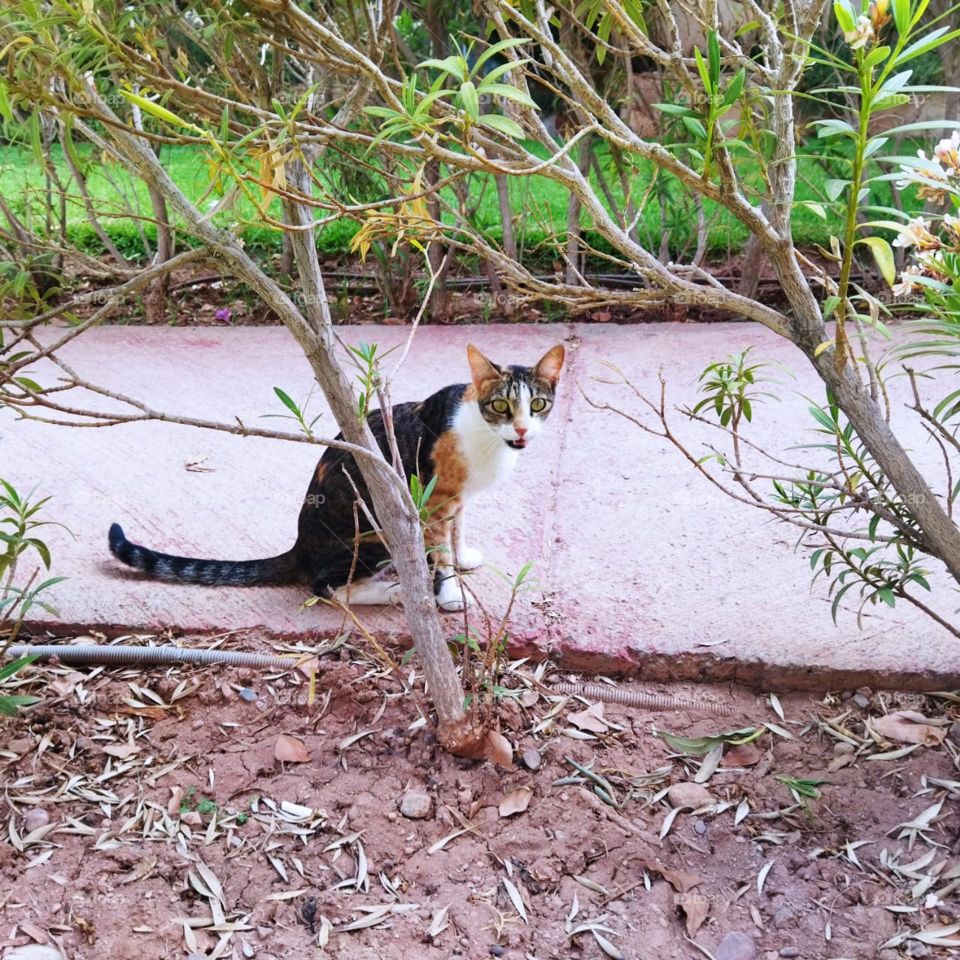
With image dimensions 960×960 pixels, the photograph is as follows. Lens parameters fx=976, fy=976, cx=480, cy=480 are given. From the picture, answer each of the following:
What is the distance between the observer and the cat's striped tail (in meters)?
2.76

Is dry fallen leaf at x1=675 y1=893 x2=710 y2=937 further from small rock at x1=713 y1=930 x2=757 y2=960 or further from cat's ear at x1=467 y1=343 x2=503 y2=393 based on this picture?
cat's ear at x1=467 y1=343 x2=503 y2=393

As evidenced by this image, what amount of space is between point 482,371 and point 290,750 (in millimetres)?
1115

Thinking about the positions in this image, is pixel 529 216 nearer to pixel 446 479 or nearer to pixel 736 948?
pixel 446 479

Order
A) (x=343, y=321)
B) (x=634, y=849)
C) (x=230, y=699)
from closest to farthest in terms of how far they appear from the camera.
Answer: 1. (x=634, y=849)
2. (x=230, y=699)
3. (x=343, y=321)

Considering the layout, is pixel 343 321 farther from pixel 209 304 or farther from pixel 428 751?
pixel 428 751

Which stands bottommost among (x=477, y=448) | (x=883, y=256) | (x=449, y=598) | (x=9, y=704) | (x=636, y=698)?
(x=636, y=698)

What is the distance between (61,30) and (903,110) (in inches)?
162

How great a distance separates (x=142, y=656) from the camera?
2484mm

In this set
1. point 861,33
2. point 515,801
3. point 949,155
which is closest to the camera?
point 861,33

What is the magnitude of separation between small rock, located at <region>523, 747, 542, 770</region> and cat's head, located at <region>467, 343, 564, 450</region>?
866 mm

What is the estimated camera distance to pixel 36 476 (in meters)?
3.43

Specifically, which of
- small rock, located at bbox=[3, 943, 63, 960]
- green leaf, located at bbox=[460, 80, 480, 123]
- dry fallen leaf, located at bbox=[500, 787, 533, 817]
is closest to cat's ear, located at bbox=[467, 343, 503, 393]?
dry fallen leaf, located at bbox=[500, 787, 533, 817]

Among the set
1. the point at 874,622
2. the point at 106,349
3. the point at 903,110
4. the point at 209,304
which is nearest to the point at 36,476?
the point at 106,349

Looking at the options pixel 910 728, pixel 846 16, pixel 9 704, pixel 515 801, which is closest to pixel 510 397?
pixel 515 801
